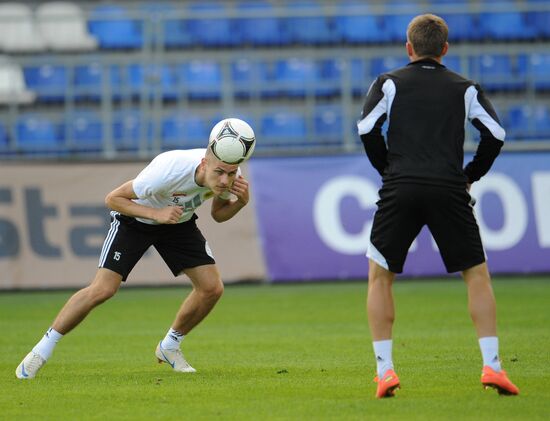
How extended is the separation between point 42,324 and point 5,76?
755 cm

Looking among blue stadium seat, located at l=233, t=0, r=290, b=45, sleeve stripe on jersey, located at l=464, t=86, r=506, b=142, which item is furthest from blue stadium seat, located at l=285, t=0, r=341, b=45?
sleeve stripe on jersey, located at l=464, t=86, r=506, b=142

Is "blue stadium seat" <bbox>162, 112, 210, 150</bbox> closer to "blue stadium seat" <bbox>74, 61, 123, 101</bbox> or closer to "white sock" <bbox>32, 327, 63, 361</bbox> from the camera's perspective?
"blue stadium seat" <bbox>74, 61, 123, 101</bbox>

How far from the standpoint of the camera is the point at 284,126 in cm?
2019

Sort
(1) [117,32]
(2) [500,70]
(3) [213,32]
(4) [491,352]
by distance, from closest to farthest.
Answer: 1. (4) [491,352]
2. (2) [500,70]
3. (3) [213,32]
4. (1) [117,32]

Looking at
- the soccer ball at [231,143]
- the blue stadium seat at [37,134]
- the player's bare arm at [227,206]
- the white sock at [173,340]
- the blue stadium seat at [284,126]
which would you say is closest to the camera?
the soccer ball at [231,143]

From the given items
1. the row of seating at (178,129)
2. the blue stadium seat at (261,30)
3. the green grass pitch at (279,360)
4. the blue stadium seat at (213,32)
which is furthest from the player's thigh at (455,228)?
the blue stadium seat at (261,30)

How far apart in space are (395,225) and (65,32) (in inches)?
585

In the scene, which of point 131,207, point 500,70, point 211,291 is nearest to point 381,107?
point 131,207

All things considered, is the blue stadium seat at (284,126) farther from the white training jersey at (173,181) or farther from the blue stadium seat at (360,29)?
the white training jersey at (173,181)

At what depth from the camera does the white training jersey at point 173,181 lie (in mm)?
8336

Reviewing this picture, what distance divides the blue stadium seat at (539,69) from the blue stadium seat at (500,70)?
118 millimetres

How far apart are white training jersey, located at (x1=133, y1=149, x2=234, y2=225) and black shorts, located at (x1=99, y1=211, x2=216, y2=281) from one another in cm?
36

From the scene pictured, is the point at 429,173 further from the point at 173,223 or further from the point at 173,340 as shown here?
the point at 173,340

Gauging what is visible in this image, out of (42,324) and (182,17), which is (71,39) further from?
(42,324)
